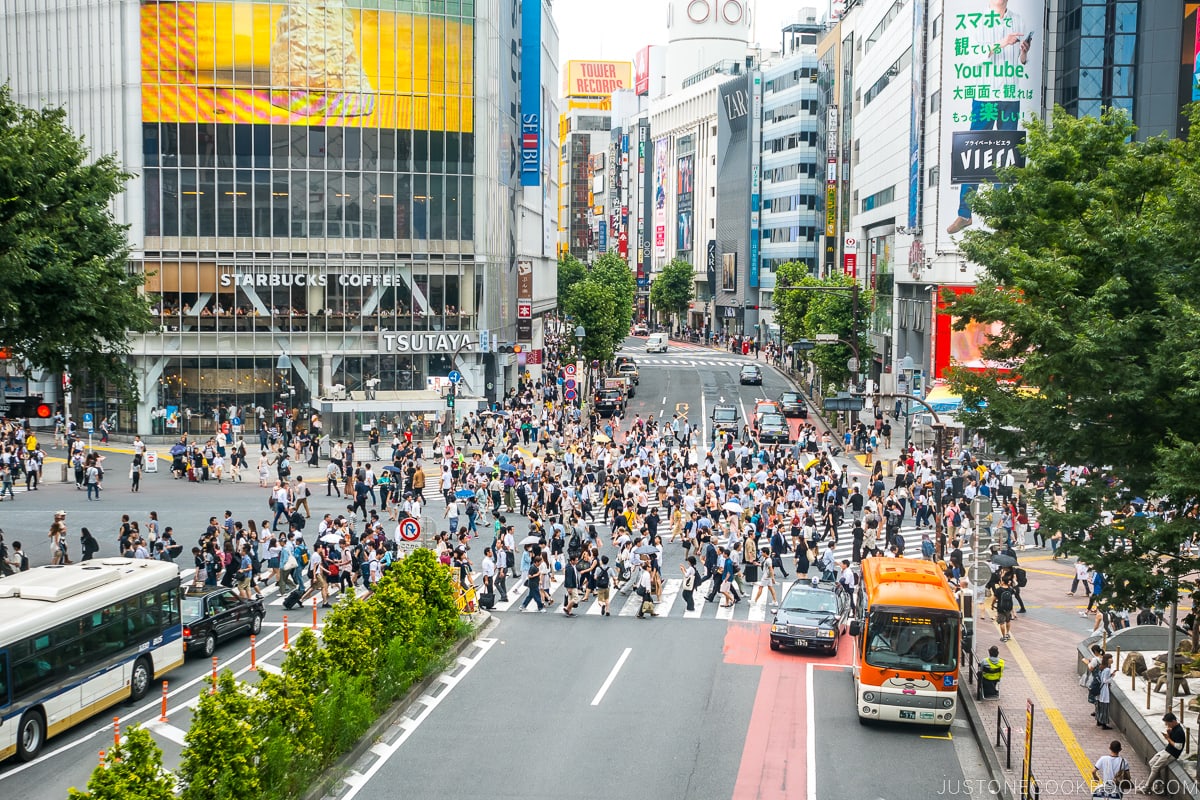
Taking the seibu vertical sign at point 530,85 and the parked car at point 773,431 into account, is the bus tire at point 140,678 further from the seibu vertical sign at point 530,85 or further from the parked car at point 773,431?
the seibu vertical sign at point 530,85

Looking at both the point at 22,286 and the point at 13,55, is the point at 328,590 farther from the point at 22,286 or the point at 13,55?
the point at 13,55

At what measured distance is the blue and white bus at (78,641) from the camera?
1992cm

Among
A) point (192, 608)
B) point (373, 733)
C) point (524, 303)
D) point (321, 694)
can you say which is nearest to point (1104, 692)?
point (373, 733)

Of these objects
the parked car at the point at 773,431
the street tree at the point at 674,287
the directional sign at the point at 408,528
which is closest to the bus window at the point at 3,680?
the directional sign at the point at 408,528

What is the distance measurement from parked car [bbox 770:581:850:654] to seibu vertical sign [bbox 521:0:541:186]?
63.6m

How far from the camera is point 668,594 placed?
32812 millimetres

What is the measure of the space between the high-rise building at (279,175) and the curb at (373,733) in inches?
1514

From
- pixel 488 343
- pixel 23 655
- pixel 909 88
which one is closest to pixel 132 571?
pixel 23 655

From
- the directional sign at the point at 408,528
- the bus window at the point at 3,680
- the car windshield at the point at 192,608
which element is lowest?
the car windshield at the point at 192,608

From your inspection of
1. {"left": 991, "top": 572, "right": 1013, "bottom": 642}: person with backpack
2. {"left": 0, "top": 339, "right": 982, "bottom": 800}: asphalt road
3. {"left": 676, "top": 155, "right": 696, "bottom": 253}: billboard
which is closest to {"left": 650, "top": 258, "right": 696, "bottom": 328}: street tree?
{"left": 676, "top": 155, "right": 696, "bottom": 253}: billboard

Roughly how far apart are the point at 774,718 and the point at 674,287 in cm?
13973

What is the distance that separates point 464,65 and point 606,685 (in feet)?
165

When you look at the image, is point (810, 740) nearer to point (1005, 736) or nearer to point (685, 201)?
point (1005, 736)

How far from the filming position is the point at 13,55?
221 ft
